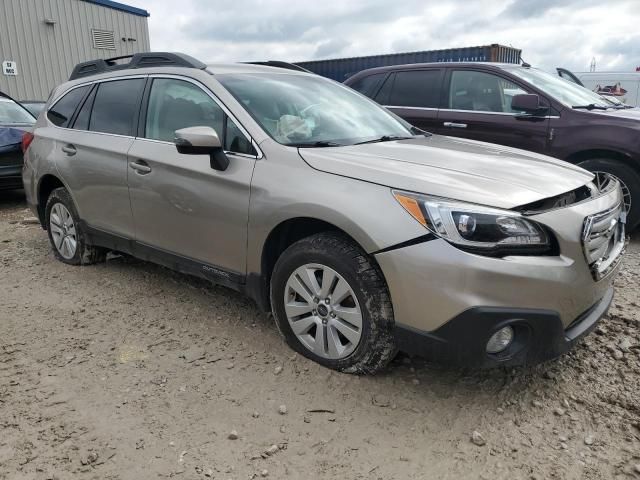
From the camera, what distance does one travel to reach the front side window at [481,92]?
18.2 ft

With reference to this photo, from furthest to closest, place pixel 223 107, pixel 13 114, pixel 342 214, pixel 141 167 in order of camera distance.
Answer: pixel 13 114 < pixel 141 167 < pixel 223 107 < pixel 342 214

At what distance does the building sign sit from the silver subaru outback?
13.2 metres

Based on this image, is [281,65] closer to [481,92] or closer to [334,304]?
[334,304]

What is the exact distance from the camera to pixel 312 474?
2125mm

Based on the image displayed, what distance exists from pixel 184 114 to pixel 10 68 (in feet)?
47.7

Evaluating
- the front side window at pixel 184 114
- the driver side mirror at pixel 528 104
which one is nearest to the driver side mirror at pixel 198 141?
the front side window at pixel 184 114

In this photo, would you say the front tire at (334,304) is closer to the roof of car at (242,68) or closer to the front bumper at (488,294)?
the front bumper at (488,294)

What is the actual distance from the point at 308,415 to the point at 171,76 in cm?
236

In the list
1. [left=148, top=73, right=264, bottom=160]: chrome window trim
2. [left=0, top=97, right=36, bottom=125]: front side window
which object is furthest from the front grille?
[left=0, top=97, right=36, bottom=125]: front side window

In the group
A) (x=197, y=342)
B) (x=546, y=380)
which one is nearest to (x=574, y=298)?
(x=546, y=380)

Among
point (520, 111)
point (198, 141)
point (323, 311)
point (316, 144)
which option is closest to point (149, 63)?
point (198, 141)

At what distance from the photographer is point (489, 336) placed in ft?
7.36

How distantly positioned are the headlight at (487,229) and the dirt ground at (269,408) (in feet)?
2.65

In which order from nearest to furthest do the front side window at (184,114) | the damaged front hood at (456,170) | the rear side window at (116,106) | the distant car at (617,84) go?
the damaged front hood at (456,170)
the front side window at (184,114)
the rear side window at (116,106)
the distant car at (617,84)
